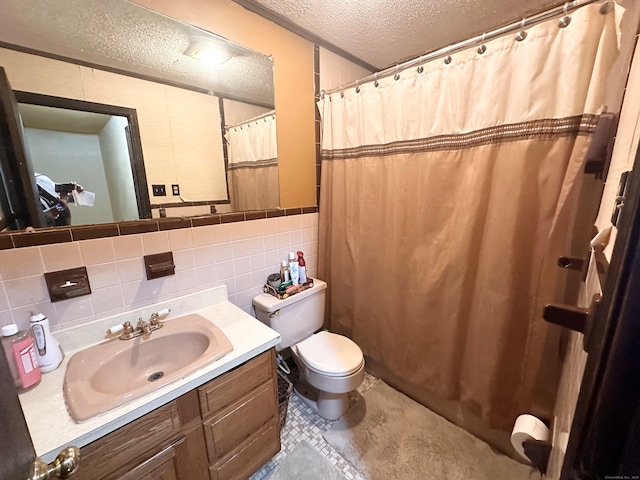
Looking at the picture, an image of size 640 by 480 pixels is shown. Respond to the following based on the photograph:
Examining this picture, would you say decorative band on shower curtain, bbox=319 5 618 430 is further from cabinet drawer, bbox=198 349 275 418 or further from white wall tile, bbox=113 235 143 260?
white wall tile, bbox=113 235 143 260

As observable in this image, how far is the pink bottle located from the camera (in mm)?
787

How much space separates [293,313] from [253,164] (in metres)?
0.92

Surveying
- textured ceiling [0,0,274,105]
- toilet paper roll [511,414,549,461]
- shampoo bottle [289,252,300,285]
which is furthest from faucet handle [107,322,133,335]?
toilet paper roll [511,414,549,461]

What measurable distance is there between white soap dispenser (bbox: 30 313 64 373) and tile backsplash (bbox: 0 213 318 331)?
0.09 m

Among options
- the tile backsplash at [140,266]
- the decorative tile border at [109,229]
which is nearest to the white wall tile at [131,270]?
the tile backsplash at [140,266]

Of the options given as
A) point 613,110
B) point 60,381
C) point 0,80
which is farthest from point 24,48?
point 613,110

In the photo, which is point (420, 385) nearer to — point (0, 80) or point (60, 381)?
point (60, 381)

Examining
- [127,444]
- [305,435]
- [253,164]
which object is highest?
[253,164]

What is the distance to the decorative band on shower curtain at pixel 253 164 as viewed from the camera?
1.42 metres

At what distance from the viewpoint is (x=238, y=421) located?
104 cm

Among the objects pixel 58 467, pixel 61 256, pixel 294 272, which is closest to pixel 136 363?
pixel 61 256

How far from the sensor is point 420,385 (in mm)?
1531

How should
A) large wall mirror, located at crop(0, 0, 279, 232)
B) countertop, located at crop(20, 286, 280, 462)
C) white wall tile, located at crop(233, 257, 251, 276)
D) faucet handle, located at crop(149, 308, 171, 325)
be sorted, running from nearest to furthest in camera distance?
countertop, located at crop(20, 286, 280, 462)
large wall mirror, located at crop(0, 0, 279, 232)
faucet handle, located at crop(149, 308, 171, 325)
white wall tile, located at crop(233, 257, 251, 276)

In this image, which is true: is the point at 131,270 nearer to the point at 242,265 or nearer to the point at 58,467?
the point at 242,265
